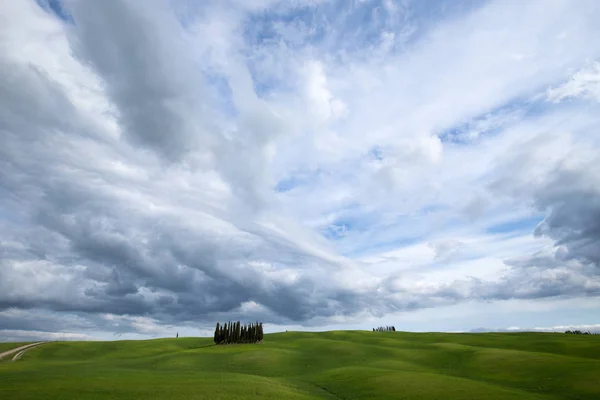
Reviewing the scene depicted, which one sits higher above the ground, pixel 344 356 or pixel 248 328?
pixel 248 328

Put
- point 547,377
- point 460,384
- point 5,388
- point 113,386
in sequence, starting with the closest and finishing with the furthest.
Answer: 1. point 5,388
2. point 113,386
3. point 460,384
4. point 547,377

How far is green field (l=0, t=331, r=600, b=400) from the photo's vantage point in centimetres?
3597

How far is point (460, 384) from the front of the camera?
136ft

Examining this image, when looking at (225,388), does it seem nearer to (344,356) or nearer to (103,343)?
(344,356)

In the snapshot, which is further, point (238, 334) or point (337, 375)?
point (238, 334)

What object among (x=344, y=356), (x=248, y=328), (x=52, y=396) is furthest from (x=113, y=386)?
(x=248, y=328)

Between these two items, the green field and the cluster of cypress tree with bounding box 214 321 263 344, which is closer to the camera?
the green field

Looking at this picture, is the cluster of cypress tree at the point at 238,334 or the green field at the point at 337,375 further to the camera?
the cluster of cypress tree at the point at 238,334

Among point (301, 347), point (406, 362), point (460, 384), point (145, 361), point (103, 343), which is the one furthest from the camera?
point (103, 343)

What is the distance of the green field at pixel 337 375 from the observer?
35969 millimetres

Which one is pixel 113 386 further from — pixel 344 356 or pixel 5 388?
pixel 344 356

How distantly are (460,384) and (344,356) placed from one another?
126 ft

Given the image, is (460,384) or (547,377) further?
(547,377)

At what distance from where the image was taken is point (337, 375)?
5350 cm
